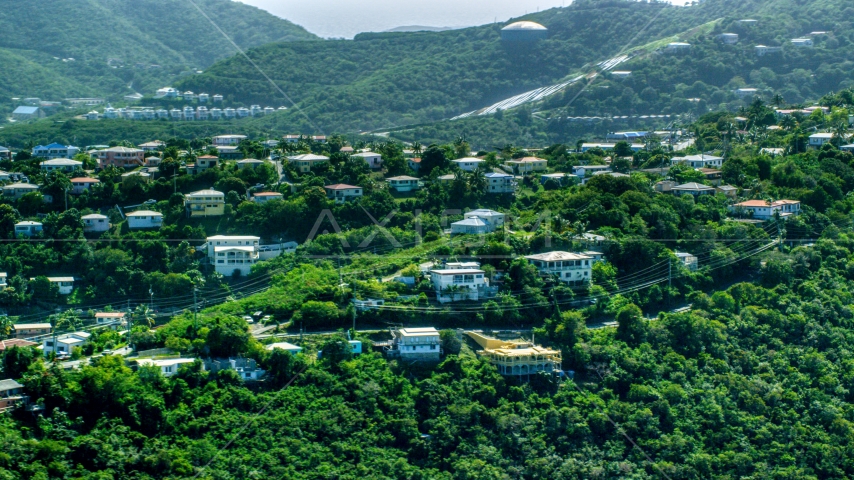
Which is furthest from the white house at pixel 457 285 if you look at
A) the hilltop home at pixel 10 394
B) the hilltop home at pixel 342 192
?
the hilltop home at pixel 10 394

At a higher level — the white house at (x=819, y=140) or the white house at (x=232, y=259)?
the white house at (x=819, y=140)

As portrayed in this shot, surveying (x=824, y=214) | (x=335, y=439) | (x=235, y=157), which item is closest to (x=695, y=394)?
(x=335, y=439)

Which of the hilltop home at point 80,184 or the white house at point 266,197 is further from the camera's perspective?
the hilltop home at point 80,184

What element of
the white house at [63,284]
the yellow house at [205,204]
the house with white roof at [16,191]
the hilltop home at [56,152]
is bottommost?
the white house at [63,284]

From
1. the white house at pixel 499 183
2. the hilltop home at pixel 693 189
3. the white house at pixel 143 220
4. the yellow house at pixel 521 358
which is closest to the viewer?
the yellow house at pixel 521 358

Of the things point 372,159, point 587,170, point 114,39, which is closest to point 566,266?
point 587,170

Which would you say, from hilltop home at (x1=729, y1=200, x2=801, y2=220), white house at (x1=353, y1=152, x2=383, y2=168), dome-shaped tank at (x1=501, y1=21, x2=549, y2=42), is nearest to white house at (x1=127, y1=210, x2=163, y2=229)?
white house at (x1=353, y1=152, x2=383, y2=168)

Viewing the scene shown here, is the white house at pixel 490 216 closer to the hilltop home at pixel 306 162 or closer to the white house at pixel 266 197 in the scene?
the white house at pixel 266 197
